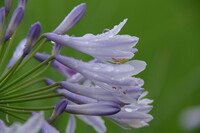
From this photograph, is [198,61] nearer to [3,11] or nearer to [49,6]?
[49,6]

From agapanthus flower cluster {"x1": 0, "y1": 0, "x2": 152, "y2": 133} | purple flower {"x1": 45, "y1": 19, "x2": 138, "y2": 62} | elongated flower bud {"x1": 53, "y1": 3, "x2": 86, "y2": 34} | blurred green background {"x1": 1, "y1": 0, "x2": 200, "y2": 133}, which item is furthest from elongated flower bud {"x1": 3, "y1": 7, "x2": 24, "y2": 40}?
blurred green background {"x1": 1, "y1": 0, "x2": 200, "y2": 133}

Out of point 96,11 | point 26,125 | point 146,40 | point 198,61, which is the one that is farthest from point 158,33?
point 26,125

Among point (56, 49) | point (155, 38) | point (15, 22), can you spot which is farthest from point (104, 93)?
point (155, 38)

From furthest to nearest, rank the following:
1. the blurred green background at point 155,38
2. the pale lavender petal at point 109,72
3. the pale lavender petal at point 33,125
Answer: the blurred green background at point 155,38 → the pale lavender petal at point 109,72 → the pale lavender petal at point 33,125

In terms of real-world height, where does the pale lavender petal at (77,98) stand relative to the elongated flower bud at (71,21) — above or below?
below

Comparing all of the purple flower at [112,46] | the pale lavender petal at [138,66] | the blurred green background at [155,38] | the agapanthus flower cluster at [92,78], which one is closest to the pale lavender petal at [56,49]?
the agapanthus flower cluster at [92,78]

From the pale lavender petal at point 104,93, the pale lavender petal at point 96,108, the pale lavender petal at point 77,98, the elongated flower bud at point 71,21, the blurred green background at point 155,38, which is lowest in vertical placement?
the pale lavender petal at point 96,108

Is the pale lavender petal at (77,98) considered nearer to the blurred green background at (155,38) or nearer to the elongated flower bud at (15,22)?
the elongated flower bud at (15,22)
